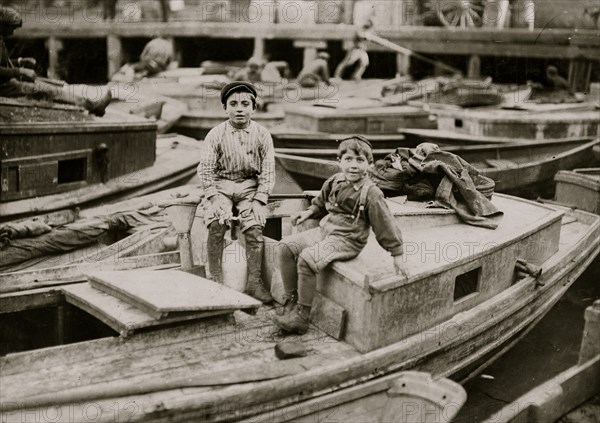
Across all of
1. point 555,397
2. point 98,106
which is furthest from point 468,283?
point 98,106

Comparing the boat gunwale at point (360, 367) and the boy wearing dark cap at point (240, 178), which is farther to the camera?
the boy wearing dark cap at point (240, 178)

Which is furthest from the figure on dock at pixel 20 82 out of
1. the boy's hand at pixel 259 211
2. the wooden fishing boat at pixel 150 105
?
the boy's hand at pixel 259 211

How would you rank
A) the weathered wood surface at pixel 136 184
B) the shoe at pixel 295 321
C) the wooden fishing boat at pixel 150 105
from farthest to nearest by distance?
1. the wooden fishing boat at pixel 150 105
2. the weathered wood surface at pixel 136 184
3. the shoe at pixel 295 321

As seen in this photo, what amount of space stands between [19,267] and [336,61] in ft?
50.8

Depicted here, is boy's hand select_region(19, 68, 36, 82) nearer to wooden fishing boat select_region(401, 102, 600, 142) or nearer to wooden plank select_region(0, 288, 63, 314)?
wooden plank select_region(0, 288, 63, 314)

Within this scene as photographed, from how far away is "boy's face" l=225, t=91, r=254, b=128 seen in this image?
5746mm

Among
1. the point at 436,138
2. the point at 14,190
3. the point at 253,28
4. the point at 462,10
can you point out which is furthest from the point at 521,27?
the point at 14,190

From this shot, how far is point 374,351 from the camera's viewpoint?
509cm

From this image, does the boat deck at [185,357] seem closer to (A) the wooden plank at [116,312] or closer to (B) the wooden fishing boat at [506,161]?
(A) the wooden plank at [116,312]

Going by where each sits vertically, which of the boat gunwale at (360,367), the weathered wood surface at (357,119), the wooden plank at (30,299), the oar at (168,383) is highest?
the weathered wood surface at (357,119)

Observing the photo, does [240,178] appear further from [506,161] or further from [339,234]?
[506,161]

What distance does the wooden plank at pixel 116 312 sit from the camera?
4.88 metres

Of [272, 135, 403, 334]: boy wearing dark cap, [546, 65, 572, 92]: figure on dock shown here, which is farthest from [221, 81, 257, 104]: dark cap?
[546, 65, 572, 92]: figure on dock

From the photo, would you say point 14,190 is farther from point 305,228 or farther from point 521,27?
point 521,27
